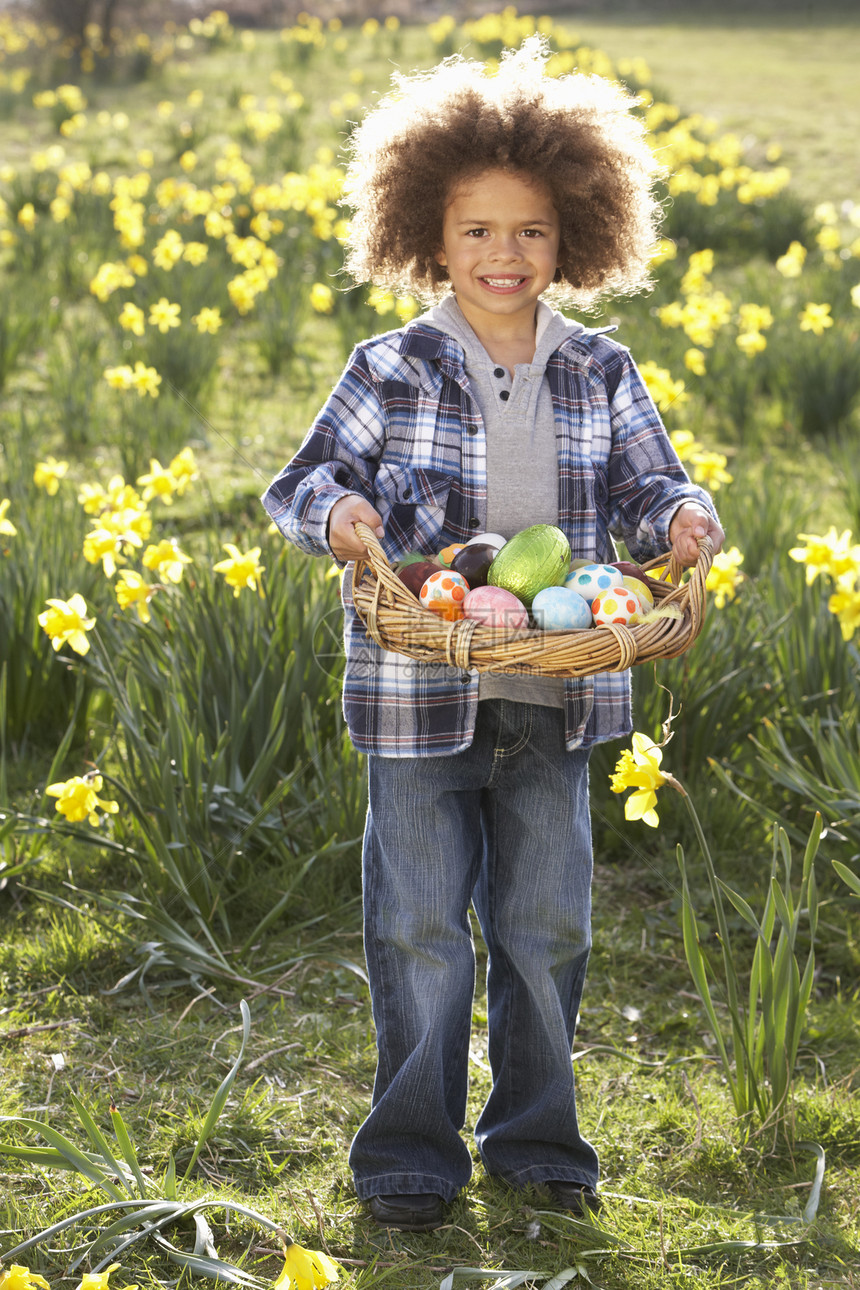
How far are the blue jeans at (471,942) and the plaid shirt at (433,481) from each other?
A: 7cm

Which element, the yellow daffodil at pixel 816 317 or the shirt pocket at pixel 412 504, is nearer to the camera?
the shirt pocket at pixel 412 504

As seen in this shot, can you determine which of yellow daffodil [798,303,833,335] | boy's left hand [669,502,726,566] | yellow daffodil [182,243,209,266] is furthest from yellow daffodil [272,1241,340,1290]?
yellow daffodil [182,243,209,266]

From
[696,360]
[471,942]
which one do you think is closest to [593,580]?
[471,942]

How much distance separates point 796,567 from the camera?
3479 millimetres

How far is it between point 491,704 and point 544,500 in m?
0.34

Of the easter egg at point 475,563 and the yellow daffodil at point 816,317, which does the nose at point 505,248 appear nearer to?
the easter egg at point 475,563

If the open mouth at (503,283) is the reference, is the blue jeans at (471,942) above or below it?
below

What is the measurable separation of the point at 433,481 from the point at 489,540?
0.14 metres

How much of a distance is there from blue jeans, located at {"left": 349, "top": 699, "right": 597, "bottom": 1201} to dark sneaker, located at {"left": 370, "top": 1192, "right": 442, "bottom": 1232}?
2 cm

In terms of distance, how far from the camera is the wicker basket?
4.89 feet

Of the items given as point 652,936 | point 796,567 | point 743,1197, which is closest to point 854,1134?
point 743,1197

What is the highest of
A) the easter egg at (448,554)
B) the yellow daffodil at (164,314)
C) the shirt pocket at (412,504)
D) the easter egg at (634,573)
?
the yellow daffodil at (164,314)

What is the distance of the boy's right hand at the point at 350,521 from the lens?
1.67m

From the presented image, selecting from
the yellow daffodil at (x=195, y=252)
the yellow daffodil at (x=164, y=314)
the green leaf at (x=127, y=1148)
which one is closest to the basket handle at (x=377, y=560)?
the green leaf at (x=127, y=1148)
